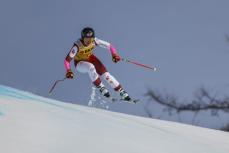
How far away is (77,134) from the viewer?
13.1ft

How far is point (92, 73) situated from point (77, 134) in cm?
199

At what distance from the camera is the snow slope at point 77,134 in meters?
3.53

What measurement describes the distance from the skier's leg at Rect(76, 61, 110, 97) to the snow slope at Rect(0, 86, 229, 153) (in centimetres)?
22

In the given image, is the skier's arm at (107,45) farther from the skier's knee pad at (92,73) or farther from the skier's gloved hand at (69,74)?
the skier's gloved hand at (69,74)

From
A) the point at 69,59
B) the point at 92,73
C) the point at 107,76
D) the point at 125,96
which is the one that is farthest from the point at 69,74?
the point at 125,96

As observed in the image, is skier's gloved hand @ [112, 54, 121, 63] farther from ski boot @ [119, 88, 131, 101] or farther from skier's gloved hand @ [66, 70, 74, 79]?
skier's gloved hand @ [66, 70, 74, 79]

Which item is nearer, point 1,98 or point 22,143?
point 22,143

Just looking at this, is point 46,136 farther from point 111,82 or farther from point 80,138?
point 111,82

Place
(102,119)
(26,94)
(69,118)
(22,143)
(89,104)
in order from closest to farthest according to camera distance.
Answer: (22,143)
(69,118)
(102,119)
(26,94)
(89,104)

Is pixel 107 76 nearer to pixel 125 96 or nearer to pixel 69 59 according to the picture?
pixel 125 96

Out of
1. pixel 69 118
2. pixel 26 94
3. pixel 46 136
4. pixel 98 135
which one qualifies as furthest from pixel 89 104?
pixel 46 136

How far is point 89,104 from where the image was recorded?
6074 mm

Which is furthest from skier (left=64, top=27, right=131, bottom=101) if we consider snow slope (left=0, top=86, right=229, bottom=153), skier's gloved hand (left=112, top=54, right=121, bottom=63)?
snow slope (left=0, top=86, right=229, bottom=153)

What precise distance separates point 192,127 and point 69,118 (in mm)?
2090
